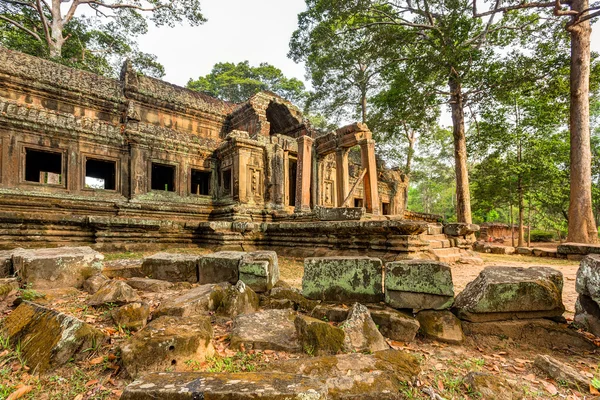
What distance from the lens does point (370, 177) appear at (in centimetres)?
979

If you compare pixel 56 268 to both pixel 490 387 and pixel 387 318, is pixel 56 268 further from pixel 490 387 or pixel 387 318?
pixel 490 387

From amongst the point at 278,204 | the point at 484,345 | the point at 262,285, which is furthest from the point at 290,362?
the point at 278,204

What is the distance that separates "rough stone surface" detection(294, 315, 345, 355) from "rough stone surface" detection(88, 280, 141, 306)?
1705 millimetres

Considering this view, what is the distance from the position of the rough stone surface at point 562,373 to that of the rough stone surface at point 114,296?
3274mm

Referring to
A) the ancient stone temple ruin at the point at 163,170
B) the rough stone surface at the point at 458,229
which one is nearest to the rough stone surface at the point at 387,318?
the ancient stone temple ruin at the point at 163,170

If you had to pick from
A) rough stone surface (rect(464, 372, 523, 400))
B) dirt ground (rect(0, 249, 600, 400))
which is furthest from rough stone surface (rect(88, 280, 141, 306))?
→ rough stone surface (rect(464, 372, 523, 400))

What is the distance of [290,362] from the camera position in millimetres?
1745

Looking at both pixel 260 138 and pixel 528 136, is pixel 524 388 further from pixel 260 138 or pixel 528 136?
pixel 528 136

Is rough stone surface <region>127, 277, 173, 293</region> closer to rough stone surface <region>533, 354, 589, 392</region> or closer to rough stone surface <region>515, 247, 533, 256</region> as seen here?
rough stone surface <region>533, 354, 589, 392</region>

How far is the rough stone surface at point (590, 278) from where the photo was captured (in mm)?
2107

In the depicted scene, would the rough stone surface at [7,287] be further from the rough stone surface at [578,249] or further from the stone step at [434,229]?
the rough stone surface at [578,249]

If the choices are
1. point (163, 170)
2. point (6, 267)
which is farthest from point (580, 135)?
point (163, 170)

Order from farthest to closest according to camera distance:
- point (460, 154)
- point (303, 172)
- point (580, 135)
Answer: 1. point (460, 154)
2. point (303, 172)
3. point (580, 135)

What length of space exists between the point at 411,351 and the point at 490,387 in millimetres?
595
